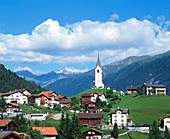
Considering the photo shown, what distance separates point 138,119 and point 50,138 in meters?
39.9

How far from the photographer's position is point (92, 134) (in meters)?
90.2

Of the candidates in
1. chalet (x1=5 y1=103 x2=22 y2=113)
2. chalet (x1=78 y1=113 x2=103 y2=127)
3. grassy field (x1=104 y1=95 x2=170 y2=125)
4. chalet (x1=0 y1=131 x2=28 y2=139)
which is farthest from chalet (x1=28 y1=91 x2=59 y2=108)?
chalet (x1=0 y1=131 x2=28 y2=139)

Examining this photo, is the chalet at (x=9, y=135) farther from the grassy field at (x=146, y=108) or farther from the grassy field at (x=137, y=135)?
the grassy field at (x=146, y=108)

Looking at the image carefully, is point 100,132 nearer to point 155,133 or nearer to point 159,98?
point 155,133

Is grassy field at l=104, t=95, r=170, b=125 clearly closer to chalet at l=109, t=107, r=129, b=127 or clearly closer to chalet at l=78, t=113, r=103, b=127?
chalet at l=109, t=107, r=129, b=127

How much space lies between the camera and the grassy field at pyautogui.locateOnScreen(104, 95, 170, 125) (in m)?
109

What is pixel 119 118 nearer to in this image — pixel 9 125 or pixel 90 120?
pixel 90 120

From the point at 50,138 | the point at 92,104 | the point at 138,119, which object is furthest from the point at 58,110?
the point at 50,138

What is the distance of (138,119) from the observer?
109812 mm

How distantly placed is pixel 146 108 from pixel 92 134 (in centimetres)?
4321

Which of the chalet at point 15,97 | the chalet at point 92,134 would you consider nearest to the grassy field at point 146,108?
the chalet at point 92,134

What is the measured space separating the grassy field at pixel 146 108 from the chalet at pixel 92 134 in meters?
20.1

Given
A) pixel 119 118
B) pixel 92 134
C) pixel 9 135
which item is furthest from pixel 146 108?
pixel 9 135

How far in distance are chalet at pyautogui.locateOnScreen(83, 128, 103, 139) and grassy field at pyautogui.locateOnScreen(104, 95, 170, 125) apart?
20.1 metres
